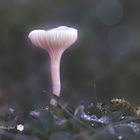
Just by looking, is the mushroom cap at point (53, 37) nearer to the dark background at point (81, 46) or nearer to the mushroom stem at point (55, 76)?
the mushroom stem at point (55, 76)

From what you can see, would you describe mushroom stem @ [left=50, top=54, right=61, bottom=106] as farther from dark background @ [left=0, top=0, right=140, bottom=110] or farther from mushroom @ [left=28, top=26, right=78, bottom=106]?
dark background @ [left=0, top=0, right=140, bottom=110]

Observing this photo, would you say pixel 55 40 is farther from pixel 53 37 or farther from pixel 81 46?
pixel 81 46

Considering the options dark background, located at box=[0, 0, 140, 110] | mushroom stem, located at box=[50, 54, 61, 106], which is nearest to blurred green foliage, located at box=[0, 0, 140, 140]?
dark background, located at box=[0, 0, 140, 110]

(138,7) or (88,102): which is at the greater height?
(138,7)

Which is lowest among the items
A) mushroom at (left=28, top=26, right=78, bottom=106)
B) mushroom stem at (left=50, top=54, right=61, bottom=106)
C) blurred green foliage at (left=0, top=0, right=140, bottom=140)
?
mushroom stem at (left=50, top=54, right=61, bottom=106)

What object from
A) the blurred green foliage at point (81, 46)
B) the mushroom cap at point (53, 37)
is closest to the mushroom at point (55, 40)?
the mushroom cap at point (53, 37)

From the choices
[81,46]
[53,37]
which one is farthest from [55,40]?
[81,46]

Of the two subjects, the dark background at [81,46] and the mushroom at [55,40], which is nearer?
the mushroom at [55,40]

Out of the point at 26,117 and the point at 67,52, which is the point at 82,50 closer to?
the point at 67,52

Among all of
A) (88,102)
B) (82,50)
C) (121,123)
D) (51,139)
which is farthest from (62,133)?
(82,50)
